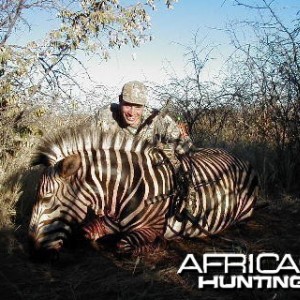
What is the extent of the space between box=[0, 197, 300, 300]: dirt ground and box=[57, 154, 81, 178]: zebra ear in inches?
25.1

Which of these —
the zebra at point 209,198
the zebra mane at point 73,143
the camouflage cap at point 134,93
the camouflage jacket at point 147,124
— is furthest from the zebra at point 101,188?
the camouflage cap at point 134,93

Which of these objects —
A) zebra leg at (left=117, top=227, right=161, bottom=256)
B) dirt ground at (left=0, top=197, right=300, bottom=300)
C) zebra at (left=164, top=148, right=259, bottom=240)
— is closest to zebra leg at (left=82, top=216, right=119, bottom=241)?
dirt ground at (left=0, top=197, right=300, bottom=300)

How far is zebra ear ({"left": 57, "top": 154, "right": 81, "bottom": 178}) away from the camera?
3.39m

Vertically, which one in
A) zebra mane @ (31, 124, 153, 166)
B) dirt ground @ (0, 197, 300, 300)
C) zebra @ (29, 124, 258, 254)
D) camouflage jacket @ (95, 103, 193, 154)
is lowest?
dirt ground @ (0, 197, 300, 300)

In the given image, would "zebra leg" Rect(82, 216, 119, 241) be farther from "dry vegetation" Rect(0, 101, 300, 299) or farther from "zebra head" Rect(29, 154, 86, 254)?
"zebra head" Rect(29, 154, 86, 254)

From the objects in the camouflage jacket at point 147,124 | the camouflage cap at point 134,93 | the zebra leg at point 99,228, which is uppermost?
the camouflage cap at point 134,93

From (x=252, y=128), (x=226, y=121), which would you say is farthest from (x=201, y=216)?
(x=226, y=121)

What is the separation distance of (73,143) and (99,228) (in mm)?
697

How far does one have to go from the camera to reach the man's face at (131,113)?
4695 mm

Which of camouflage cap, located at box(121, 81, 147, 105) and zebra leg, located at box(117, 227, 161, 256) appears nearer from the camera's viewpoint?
zebra leg, located at box(117, 227, 161, 256)

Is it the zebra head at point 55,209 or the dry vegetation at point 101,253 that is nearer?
the dry vegetation at point 101,253

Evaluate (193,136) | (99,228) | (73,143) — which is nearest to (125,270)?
(99,228)

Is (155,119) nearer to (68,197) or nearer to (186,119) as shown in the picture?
(68,197)

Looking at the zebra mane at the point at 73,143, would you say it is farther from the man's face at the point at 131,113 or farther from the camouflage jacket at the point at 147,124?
the man's face at the point at 131,113
